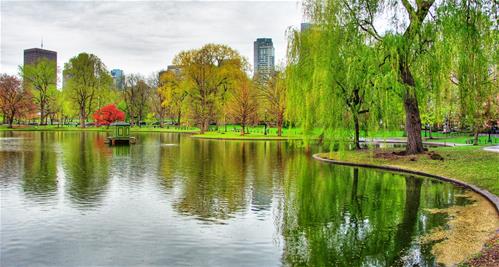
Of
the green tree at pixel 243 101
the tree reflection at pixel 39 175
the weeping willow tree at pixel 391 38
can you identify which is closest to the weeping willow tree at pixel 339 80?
the weeping willow tree at pixel 391 38

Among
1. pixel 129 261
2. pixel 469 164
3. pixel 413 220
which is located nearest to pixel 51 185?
pixel 129 261

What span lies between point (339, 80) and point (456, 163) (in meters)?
9.10

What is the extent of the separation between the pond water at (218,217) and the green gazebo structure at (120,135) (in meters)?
23.5

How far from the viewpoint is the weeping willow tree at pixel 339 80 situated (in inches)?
1014

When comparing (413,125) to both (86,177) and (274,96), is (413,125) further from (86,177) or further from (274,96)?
(274,96)

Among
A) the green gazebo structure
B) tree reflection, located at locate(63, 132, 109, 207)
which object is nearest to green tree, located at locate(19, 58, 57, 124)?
the green gazebo structure

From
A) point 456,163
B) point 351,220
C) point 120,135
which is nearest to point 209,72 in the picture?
point 120,135

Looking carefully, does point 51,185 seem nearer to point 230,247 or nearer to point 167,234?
point 167,234

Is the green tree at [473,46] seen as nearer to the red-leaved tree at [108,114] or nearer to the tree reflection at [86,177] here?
the tree reflection at [86,177]

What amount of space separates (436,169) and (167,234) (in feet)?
56.6

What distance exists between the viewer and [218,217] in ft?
44.2

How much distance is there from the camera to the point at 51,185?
18969 mm

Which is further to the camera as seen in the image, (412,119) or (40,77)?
(40,77)

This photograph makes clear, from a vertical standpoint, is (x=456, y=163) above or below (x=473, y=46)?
below
